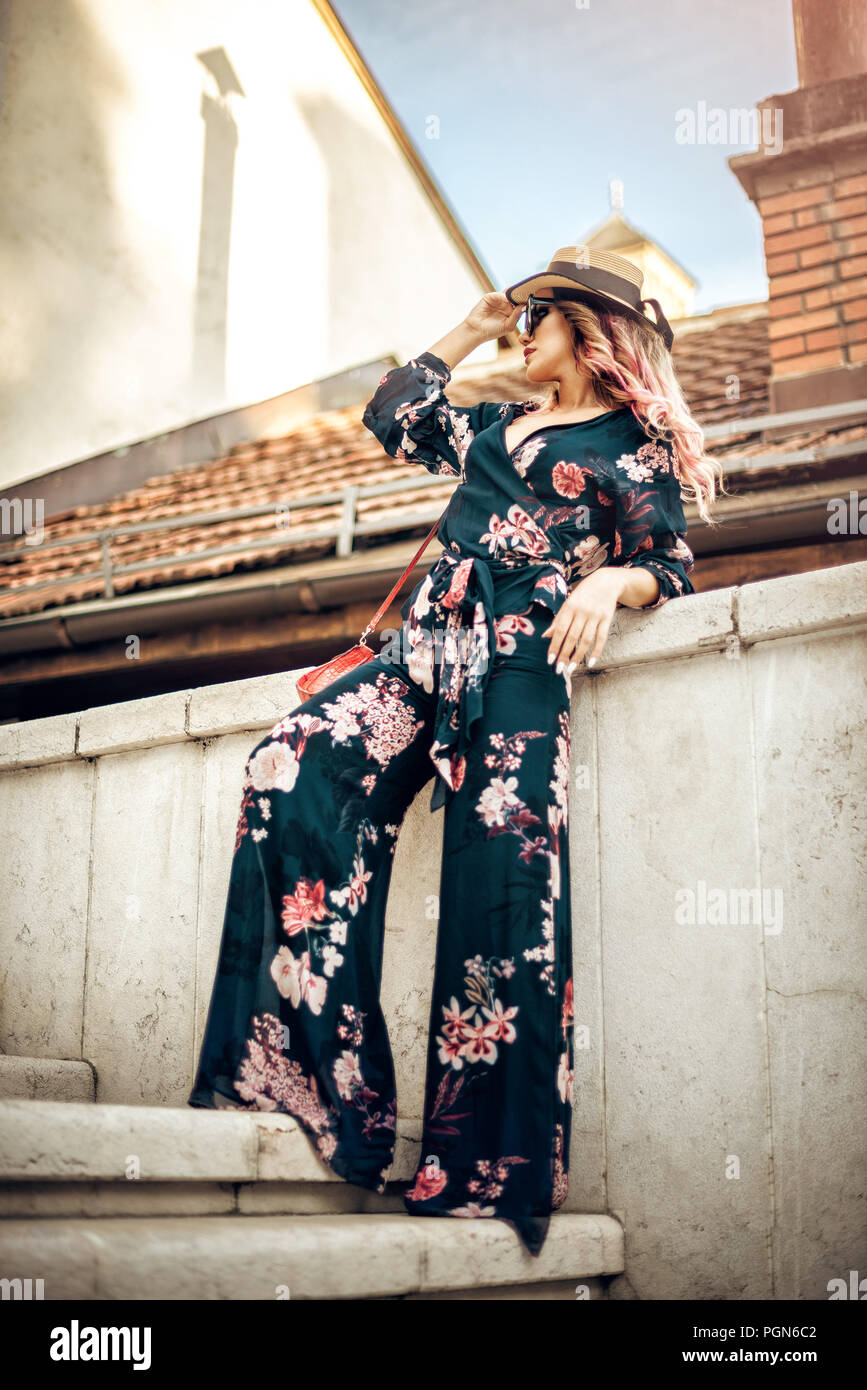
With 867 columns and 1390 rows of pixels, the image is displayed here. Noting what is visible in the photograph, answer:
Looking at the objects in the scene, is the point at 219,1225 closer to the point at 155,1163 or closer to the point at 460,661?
the point at 155,1163

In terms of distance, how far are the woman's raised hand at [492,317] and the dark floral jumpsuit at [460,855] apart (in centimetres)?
45

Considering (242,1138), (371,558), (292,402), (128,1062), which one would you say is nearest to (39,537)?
(292,402)

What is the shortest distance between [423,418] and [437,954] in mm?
1317

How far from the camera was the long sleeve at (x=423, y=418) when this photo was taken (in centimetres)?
287

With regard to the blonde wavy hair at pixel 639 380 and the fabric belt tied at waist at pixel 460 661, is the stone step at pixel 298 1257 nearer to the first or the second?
the fabric belt tied at waist at pixel 460 661

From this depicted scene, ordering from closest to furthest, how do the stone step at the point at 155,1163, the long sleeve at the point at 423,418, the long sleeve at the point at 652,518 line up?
the stone step at the point at 155,1163 → the long sleeve at the point at 652,518 → the long sleeve at the point at 423,418

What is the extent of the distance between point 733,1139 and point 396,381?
1900 mm

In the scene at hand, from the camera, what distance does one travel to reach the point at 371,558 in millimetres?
6066

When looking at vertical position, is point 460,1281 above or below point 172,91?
below

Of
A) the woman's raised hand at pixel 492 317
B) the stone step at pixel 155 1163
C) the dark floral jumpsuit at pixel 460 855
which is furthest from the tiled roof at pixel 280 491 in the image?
the stone step at pixel 155 1163

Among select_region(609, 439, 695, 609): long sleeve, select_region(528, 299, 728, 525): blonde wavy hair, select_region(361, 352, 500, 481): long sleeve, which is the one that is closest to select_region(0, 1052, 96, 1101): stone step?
select_region(361, 352, 500, 481): long sleeve
